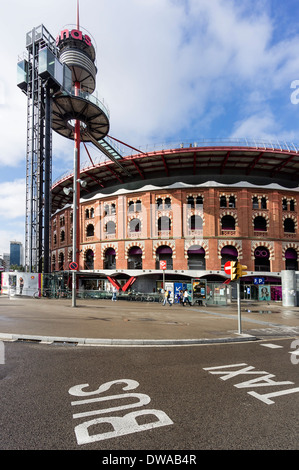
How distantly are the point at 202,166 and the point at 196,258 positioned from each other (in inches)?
462

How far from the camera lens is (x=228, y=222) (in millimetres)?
33281

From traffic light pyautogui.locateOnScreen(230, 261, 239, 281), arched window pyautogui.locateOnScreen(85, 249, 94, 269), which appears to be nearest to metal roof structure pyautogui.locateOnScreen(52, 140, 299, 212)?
arched window pyautogui.locateOnScreen(85, 249, 94, 269)

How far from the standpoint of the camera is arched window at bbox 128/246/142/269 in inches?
1319

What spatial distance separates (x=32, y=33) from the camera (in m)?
28.6

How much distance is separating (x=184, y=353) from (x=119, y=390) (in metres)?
3.22

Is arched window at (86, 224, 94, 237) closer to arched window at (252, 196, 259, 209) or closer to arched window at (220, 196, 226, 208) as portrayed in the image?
arched window at (220, 196, 226, 208)

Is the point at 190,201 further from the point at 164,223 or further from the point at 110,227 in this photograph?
the point at 110,227

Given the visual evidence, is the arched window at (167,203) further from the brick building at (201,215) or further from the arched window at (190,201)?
the arched window at (190,201)

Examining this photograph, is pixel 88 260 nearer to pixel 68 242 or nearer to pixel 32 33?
pixel 68 242

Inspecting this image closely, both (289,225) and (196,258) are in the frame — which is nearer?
(196,258)

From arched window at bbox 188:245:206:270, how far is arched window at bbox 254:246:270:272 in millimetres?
6335

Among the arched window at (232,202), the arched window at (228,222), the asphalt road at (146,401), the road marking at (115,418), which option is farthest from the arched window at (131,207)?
the road marking at (115,418)

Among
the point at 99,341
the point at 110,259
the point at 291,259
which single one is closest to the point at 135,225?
the point at 110,259
